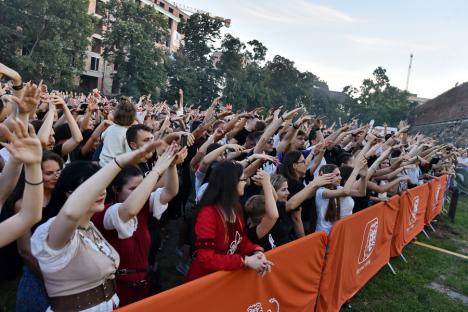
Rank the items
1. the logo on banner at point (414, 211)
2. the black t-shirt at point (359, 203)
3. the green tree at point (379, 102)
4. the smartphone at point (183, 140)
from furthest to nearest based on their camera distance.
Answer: the green tree at point (379, 102) < the logo on banner at point (414, 211) < the black t-shirt at point (359, 203) < the smartphone at point (183, 140)

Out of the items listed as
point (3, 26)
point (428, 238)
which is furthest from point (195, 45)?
point (428, 238)

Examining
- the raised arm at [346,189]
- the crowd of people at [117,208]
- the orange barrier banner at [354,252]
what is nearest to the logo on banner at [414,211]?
the orange barrier banner at [354,252]

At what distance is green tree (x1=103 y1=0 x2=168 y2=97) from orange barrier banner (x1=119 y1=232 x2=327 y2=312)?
1578 inches

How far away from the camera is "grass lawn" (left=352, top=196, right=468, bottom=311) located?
5453 mm

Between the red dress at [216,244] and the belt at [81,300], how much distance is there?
776 mm

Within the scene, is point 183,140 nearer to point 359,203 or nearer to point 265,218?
point 265,218

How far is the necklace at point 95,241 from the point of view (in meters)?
2.17

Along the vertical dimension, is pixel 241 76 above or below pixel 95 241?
above

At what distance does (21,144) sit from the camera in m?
1.70

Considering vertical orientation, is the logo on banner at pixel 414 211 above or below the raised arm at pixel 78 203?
below

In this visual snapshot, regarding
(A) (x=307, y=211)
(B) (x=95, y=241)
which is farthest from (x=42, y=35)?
(B) (x=95, y=241)

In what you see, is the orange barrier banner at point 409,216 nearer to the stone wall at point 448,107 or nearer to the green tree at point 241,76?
the stone wall at point 448,107

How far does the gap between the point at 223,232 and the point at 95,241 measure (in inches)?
39.7

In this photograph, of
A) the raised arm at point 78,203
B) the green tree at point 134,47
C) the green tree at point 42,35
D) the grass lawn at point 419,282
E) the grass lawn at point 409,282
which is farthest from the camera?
the green tree at point 134,47
